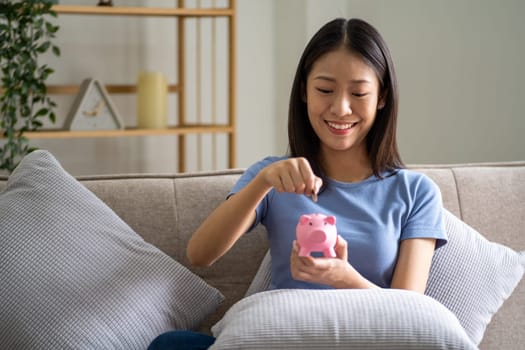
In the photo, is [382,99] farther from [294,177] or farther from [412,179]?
[294,177]

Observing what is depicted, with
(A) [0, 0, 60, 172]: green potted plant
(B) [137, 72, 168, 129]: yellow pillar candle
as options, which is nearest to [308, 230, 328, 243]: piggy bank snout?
(A) [0, 0, 60, 172]: green potted plant

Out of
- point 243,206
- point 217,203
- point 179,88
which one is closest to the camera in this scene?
point 243,206

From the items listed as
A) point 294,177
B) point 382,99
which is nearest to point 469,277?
point 382,99

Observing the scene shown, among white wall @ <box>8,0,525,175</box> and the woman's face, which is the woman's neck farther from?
white wall @ <box>8,0,525,175</box>

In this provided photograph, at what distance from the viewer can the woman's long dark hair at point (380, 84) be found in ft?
5.63

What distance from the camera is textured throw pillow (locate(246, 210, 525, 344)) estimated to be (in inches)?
69.6

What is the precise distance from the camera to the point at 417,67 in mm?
3420

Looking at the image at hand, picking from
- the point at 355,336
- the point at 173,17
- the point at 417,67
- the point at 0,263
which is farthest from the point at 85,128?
the point at 355,336

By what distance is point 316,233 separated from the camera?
1490 mm

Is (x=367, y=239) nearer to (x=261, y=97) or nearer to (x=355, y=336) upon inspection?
A: (x=355, y=336)

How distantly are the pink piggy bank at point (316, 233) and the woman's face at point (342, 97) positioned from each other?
0.87ft

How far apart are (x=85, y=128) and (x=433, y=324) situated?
7.38ft

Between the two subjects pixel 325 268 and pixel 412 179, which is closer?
pixel 325 268

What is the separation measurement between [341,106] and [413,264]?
1.08ft
